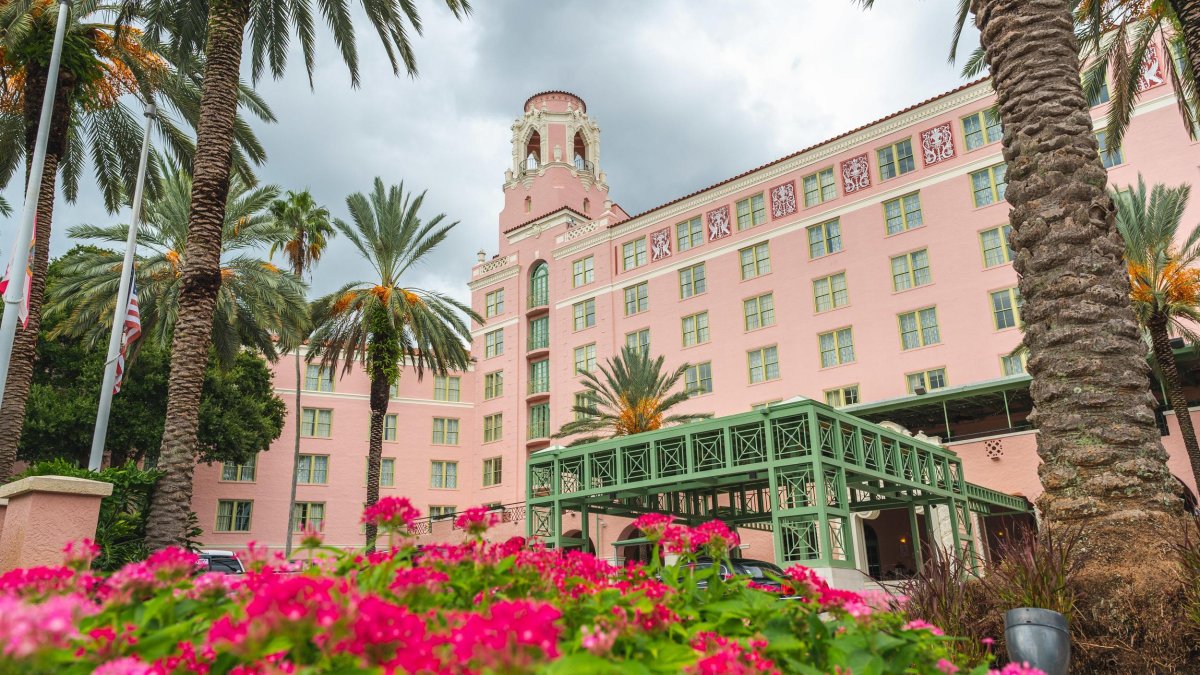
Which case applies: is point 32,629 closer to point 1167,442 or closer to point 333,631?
point 333,631

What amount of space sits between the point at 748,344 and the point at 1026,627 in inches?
1358

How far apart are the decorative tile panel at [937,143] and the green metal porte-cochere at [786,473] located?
1408 cm

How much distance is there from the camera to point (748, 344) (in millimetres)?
38812

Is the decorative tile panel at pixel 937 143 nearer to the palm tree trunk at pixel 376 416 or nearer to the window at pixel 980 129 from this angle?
the window at pixel 980 129

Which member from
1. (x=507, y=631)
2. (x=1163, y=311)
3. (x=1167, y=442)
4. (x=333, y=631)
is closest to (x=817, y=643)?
(x=507, y=631)

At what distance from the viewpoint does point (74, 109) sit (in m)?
21.1

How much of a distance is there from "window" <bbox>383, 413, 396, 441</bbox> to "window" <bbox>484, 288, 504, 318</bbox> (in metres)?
8.59

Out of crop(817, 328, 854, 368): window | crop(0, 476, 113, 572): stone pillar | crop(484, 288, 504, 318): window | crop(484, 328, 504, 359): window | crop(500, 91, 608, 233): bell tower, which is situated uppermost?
crop(500, 91, 608, 233): bell tower

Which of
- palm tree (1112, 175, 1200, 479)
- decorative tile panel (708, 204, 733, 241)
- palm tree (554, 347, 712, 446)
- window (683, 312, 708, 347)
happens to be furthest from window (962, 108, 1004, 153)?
palm tree (554, 347, 712, 446)

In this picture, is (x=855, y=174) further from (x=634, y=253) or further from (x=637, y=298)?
(x=637, y=298)

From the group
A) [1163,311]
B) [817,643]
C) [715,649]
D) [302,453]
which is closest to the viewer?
[715,649]

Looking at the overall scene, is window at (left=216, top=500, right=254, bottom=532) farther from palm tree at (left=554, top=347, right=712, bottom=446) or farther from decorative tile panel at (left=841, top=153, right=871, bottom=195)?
decorative tile panel at (left=841, top=153, right=871, bottom=195)

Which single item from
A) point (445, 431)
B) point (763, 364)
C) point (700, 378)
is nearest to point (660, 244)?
point (700, 378)

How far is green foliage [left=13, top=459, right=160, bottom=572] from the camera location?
1208 cm
